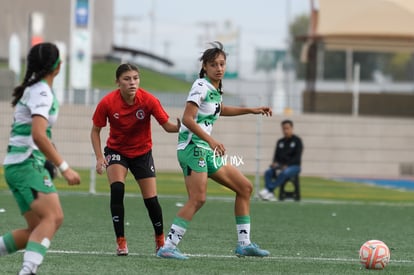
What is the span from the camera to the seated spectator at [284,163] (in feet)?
79.4

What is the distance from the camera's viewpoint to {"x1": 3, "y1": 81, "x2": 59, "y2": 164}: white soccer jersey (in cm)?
888

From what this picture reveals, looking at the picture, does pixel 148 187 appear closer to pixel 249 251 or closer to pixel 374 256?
pixel 249 251

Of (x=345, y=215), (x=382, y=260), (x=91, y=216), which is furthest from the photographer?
(x=345, y=215)

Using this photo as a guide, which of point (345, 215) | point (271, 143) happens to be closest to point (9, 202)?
point (345, 215)

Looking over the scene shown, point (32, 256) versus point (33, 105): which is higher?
point (33, 105)

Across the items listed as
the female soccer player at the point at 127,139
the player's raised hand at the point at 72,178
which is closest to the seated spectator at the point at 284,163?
the female soccer player at the point at 127,139

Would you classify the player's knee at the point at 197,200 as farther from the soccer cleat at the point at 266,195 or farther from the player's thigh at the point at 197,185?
the soccer cleat at the point at 266,195

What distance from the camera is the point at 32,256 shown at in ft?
29.2

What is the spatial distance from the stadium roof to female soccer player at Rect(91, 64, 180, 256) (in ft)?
103

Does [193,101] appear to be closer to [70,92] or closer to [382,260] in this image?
[382,260]

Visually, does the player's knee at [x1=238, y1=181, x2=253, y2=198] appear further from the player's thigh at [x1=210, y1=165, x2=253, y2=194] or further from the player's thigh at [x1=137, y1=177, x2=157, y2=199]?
→ the player's thigh at [x1=137, y1=177, x2=157, y2=199]

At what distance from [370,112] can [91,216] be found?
2942 centimetres

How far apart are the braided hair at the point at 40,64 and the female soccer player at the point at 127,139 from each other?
2862 millimetres

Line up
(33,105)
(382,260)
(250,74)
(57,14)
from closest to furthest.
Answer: (33,105) → (382,260) → (57,14) → (250,74)
